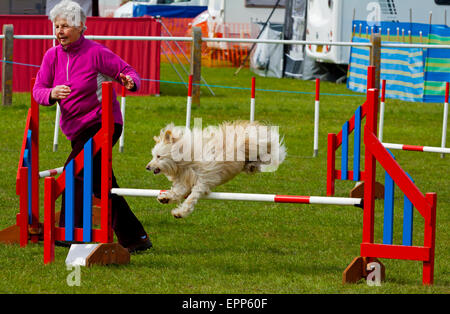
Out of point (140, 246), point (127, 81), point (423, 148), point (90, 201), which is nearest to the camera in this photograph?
point (90, 201)

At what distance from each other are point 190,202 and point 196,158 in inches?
12.2

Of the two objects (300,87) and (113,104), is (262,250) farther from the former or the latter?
(300,87)

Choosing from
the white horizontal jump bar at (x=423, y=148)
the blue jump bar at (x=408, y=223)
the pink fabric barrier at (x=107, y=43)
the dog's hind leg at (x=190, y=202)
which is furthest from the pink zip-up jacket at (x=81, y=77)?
the pink fabric barrier at (x=107, y=43)

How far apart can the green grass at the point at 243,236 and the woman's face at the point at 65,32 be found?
60.7 inches

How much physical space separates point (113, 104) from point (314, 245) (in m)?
1.98

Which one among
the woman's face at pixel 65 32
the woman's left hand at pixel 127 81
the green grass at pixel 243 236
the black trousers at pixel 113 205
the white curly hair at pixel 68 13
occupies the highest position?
the white curly hair at pixel 68 13

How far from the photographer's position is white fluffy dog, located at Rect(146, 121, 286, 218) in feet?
18.8

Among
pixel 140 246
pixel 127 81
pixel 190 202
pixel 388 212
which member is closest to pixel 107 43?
pixel 140 246

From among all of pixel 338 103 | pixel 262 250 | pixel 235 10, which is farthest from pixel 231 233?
pixel 235 10

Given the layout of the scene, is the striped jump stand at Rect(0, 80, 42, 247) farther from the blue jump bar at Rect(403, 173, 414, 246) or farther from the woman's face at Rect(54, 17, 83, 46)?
the blue jump bar at Rect(403, 173, 414, 246)

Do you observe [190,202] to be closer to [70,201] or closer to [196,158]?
[196,158]

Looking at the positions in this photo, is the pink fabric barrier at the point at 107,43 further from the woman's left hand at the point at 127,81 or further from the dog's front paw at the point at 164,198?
the dog's front paw at the point at 164,198

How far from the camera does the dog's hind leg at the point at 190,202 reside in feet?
18.7

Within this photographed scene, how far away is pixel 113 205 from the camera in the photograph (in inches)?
242
